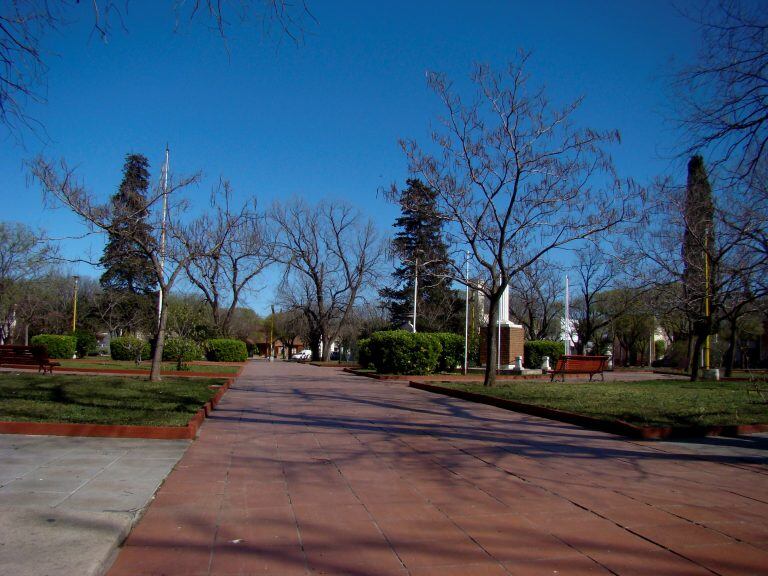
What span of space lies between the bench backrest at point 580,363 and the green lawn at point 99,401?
10625mm

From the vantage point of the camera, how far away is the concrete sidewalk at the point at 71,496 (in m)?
3.71

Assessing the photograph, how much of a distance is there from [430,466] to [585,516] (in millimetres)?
2177

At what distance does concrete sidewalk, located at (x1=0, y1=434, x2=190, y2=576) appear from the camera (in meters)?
3.71

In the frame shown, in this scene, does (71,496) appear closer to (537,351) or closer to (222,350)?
(537,351)

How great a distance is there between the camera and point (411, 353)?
2389 cm

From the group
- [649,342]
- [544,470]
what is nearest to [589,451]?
[544,470]

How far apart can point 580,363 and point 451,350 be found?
24.2 ft

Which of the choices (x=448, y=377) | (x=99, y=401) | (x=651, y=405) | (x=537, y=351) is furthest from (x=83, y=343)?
(x=651, y=405)

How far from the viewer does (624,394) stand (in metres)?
14.1

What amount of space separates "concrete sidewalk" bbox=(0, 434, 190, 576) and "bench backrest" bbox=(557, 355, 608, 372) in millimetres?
13824

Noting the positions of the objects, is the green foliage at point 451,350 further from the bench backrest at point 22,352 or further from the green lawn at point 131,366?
the bench backrest at point 22,352

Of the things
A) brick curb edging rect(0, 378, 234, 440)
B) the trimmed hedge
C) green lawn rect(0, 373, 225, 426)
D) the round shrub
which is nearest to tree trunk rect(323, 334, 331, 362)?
the round shrub

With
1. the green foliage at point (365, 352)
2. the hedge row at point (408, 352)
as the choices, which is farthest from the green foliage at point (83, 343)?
the hedge row at point (408, 352)

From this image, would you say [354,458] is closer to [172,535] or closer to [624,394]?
[172,535]
